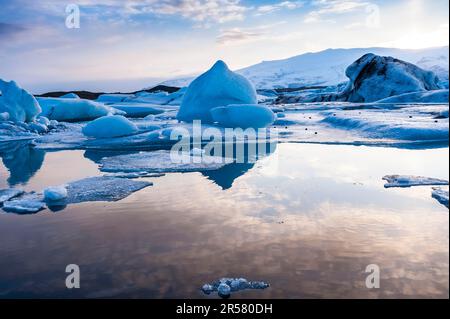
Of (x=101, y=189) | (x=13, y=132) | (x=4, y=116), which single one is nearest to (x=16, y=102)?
(x=4, y=116)

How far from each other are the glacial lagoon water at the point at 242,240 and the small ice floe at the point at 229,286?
53mm

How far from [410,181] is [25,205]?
15.4ft

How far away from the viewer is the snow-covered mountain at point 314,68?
91.0 m

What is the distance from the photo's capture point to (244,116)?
528 inches

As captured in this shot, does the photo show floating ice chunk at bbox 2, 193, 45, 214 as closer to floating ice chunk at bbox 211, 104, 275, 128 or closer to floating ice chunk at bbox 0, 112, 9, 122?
floating ice chunk at bbox 211, 104, 275, 128

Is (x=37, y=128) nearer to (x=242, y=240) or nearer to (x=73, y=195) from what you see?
(x=73, y=195)

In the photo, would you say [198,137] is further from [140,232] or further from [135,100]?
[135,100]

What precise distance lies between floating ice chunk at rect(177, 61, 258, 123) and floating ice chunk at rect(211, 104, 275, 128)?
186 cm

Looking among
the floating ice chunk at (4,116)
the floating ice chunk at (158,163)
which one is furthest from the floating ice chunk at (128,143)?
the floating ice chunk at (4,116)

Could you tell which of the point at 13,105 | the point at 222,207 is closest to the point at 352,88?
the point at 13,105

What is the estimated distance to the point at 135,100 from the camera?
36.8m

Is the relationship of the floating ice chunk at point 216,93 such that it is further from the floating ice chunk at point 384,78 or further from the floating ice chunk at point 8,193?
the floating ice chunk at point 8,193
